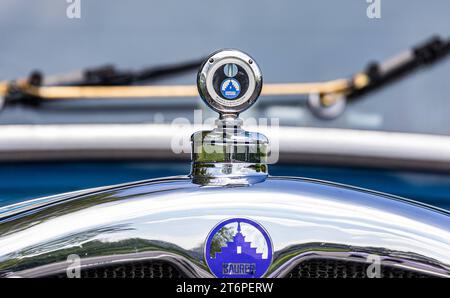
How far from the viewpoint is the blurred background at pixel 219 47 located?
6.85 ft

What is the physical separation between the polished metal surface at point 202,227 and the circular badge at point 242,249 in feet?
0.05

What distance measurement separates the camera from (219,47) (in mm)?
2080

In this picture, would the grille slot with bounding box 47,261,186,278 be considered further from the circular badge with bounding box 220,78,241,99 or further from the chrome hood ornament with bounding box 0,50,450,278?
the circular badge with bounding box 220,78,241,99

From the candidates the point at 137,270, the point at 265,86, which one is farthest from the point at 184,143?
the point at 137,270

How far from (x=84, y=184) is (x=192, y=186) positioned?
0.66m

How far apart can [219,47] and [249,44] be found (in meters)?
0.08

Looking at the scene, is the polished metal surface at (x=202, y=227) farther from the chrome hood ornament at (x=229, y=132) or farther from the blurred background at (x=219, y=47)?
the blurred background at (x=219, y=47)

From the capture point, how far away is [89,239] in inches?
59.3

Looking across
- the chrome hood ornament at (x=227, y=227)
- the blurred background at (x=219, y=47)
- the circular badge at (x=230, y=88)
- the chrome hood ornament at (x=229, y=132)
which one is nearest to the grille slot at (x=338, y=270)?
the chrome hood ornament at (x=227, y=227)

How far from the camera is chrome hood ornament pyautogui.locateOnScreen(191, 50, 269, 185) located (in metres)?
1.53

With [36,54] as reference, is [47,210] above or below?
below

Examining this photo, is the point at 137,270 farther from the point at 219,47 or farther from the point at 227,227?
the point at 219,47
